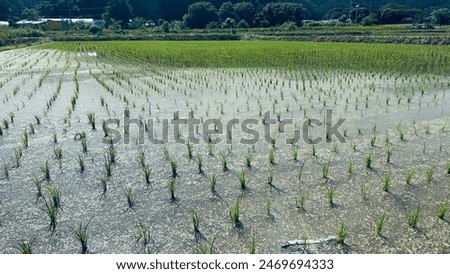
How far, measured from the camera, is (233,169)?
163 inches

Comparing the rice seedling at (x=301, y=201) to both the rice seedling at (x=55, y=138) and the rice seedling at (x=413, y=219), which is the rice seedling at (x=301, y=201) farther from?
the rice seedling at (x=55, y=138)

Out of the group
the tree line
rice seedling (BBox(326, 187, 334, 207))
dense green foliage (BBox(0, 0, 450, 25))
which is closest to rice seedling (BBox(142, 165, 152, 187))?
rice seedling (BBox(326, 187, 334, 207))

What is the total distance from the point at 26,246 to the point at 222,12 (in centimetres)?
5930

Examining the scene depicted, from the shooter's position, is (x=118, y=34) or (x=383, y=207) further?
(x=118, y=34)

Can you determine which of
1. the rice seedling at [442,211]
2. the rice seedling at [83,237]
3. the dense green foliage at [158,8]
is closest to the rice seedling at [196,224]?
the rice seedling at [83,237]

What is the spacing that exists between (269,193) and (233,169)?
672 mm

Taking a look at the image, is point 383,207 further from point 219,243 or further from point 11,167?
point 11,167

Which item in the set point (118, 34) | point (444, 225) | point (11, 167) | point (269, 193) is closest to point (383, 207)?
point (444, 225)

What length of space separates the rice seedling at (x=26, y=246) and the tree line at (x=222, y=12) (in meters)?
47.3

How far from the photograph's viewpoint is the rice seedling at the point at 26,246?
105 inches

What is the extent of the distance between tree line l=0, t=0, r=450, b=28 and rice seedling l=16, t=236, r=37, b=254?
155 feet

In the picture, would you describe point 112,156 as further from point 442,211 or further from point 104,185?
point 442,211
